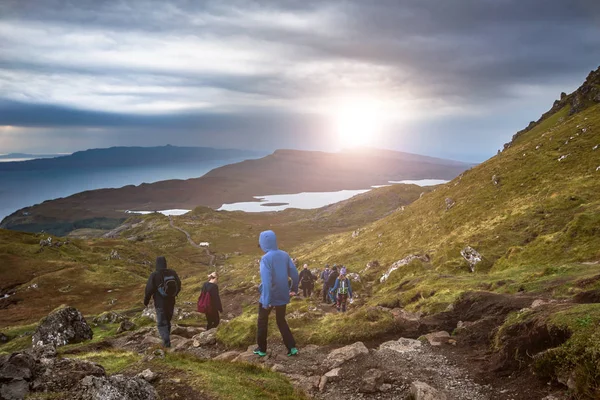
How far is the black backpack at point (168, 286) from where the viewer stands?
16062mm

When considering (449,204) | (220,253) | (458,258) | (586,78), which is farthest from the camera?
(220,253)

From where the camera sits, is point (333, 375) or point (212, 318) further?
point (212, 318)

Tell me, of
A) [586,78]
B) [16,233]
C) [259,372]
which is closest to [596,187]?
[259,372]

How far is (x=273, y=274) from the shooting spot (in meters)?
14.1

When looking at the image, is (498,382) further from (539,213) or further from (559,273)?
(539,213)

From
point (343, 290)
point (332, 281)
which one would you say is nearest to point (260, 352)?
point (343, 290)

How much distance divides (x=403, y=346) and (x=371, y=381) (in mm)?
3708

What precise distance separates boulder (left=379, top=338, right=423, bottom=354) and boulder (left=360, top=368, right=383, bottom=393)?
2523mm

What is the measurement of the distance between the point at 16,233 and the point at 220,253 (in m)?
68.9

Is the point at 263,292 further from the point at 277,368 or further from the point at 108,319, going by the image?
the point at 108,319

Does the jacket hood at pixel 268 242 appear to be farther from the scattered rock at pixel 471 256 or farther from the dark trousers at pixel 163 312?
the scattered rock at pixel 471 256

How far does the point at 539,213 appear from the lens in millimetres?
34031

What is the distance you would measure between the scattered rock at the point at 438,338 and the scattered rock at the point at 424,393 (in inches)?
195

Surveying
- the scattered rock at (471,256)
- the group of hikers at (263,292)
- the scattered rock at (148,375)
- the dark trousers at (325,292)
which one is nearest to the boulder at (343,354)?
the group of hikers at (263,292)
